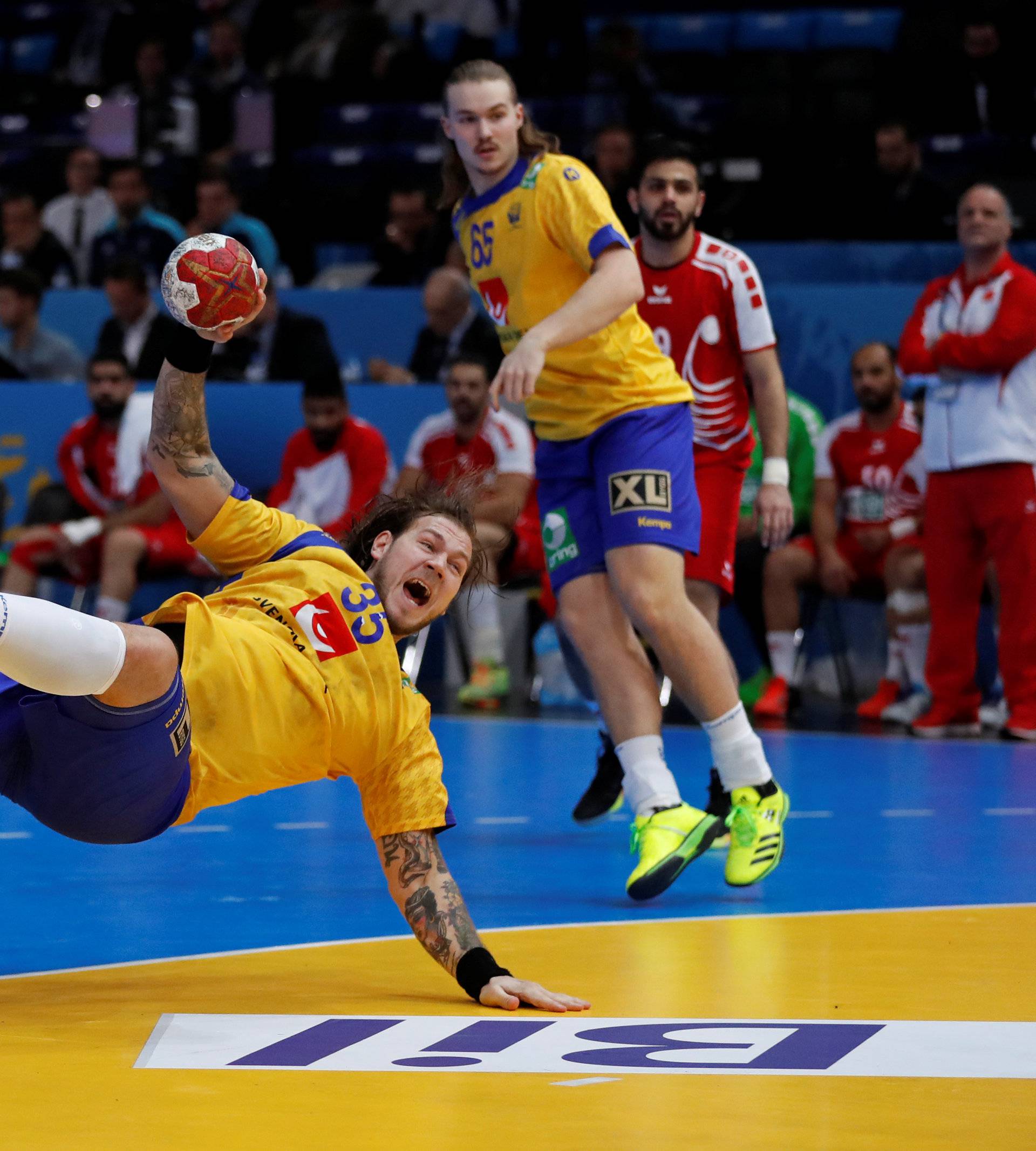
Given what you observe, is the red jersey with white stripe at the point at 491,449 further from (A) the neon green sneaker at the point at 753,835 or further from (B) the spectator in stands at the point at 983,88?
(A) the neon green sneaker at the point at 753,835

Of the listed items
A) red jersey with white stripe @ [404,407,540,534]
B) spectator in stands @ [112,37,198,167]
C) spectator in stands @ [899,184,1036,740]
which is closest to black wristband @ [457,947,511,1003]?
spectator in stands @ [899,184,1036,740]

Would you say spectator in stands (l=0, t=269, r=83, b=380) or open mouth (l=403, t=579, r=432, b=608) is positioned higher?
spectator in stands (l=0, t=269, r=83, b=380)

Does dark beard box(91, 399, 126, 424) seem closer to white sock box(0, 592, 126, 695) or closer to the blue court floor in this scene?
the blue court floor

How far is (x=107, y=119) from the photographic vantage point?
1438 cm

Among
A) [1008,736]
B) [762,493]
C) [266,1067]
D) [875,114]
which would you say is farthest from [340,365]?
[266,1067]

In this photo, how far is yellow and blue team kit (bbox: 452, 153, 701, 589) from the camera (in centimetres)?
486

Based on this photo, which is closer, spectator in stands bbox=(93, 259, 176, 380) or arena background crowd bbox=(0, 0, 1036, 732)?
arena background crowd bbox=(0, 0, 1036, 732)

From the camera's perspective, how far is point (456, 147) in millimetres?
5027

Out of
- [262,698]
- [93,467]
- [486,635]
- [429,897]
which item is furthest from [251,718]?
[93,467]

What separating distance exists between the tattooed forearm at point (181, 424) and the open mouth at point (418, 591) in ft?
1.38

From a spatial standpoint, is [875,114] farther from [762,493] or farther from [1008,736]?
[762,493]

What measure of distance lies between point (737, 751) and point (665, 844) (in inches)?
17.1

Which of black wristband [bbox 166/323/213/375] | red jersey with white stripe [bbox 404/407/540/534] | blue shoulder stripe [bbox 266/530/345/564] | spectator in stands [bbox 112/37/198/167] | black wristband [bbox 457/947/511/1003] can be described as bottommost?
black wristband [bbox 457/947/511/1003]

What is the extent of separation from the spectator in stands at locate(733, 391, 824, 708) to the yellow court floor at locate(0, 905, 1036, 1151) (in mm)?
4619
